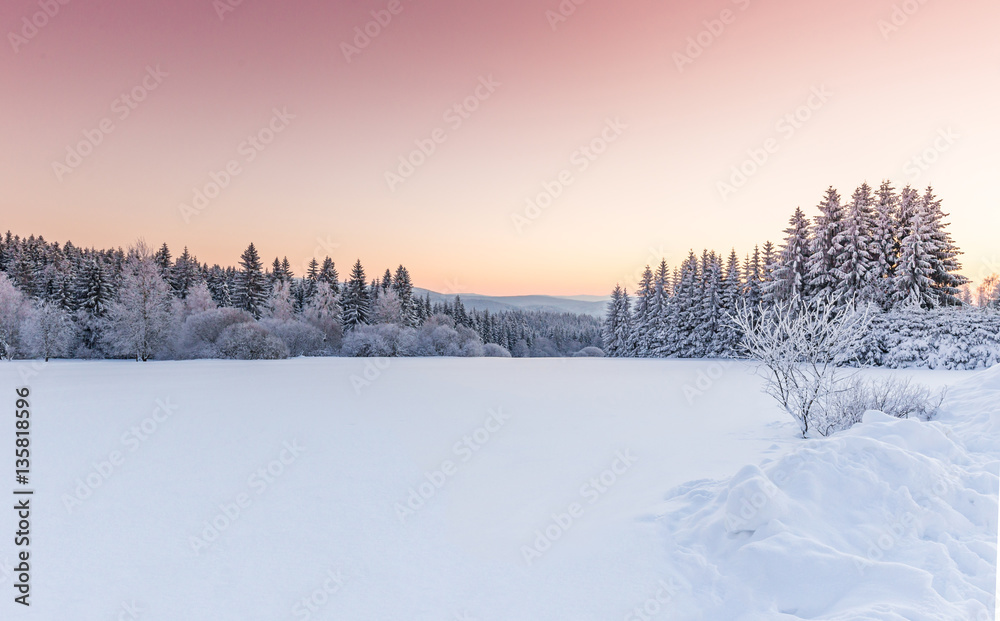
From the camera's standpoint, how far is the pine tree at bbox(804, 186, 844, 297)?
2798 cm

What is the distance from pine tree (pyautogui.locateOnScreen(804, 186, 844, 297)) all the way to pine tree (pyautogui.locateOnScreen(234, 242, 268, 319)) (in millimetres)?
46879

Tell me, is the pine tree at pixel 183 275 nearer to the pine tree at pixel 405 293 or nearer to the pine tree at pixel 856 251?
the pine tree at pixel 405 293

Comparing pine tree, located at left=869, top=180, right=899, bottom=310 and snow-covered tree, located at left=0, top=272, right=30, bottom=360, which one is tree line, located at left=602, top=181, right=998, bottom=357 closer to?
pine tree, located at left=869, top=180, right=899, bottom=310

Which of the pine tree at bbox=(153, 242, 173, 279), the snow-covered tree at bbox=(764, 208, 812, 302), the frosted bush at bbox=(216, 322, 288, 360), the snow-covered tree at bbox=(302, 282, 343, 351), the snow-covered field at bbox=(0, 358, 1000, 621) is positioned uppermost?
the pine tree at bbox=(153, 242, 173, 279)

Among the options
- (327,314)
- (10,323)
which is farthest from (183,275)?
(10,323)

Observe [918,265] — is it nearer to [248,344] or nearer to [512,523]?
[512,523]

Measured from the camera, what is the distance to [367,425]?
29.6ft

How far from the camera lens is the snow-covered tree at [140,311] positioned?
90.5 feet

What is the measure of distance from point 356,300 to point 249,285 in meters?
Result: 10.6

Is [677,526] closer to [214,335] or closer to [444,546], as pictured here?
[444,546]

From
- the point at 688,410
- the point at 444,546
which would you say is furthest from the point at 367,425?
the point at 688,410

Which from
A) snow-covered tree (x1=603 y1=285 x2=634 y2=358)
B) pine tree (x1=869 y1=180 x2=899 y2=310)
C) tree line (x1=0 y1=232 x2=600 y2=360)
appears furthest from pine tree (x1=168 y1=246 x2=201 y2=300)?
pine tree (x1=869 y1=180 x2=899 y2=310)

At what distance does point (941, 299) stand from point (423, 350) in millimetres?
34465

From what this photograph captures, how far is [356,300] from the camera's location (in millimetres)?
47688
